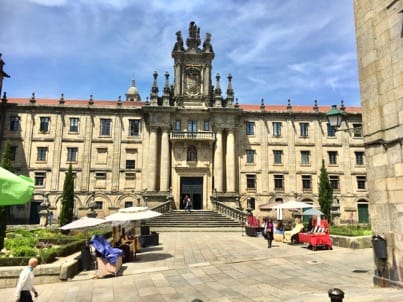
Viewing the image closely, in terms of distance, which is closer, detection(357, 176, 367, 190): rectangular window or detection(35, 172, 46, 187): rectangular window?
detection(35, 172, 46, 187): rectangular window

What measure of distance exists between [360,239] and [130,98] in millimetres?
73118

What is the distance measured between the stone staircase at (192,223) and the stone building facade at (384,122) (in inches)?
750

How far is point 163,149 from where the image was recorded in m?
36.9

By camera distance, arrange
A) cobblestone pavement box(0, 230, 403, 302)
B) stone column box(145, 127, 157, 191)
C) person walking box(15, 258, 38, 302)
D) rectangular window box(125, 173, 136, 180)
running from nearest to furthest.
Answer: person walking box(15, 258, 38, 302)
cobblestone pavement box(0, 230, 403, 302)
stone column box(145, 127, 157, 191)
rectangular window box(125, 173, 136, 180)

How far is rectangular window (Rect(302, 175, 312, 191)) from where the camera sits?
38.8 metres

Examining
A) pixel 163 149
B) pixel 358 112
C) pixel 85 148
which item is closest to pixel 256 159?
pixel 163 149

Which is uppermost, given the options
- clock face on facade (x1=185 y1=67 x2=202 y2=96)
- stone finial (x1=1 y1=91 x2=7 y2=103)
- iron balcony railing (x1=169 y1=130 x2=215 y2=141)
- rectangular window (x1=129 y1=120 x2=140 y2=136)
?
clock face on facade (x1=185 y1=67 x2=202 y2=96)

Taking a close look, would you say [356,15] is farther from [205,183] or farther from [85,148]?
[85,148]

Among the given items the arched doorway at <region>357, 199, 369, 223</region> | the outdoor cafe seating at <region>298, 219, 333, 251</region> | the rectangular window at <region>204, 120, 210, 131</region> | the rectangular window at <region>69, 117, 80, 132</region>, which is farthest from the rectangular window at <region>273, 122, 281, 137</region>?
the rectangular window at <region>69, 117, 80, 132</region>

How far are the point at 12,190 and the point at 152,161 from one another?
105ft

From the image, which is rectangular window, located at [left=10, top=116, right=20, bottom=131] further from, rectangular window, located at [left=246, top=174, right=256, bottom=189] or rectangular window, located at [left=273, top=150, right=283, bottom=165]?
rectangular window, located at [left=273, top=150, right=283, bottom=165]

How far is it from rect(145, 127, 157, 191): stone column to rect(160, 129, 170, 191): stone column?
0.83 meters

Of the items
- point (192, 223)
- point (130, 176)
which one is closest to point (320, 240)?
point (192, 223)

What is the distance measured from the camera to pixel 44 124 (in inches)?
1481
